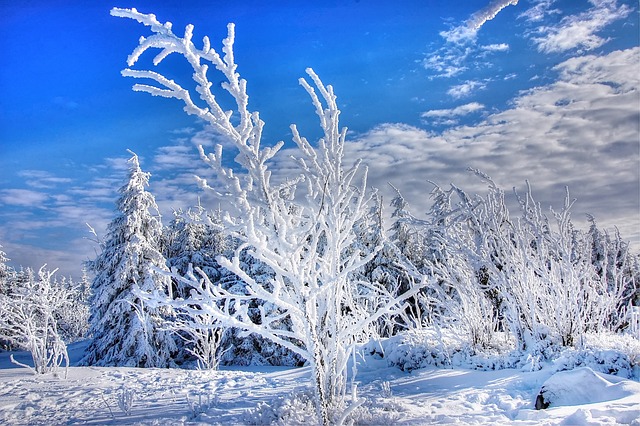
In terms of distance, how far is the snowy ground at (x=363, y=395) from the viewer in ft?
14.3

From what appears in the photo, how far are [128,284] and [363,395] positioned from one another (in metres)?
14.1

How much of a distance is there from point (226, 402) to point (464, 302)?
15.2ft

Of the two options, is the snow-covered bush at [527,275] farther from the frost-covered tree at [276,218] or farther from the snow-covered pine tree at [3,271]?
the snow-covered pine tree at [3,271]

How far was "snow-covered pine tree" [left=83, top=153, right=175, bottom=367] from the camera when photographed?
16.3 meters

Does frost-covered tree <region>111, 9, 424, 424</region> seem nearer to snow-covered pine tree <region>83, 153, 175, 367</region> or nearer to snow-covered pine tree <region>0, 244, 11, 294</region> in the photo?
snow-covered pine tree <region>83, 153, 175, 367</region>

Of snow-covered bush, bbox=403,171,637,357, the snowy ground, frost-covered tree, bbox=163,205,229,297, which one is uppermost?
frost-covered tree, bbox=163,205,229,297

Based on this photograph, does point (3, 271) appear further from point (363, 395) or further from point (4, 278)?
point (363, 395)

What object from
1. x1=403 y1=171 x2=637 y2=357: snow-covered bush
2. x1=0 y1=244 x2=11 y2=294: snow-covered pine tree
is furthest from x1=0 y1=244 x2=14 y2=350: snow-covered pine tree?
x1=403 y1=171 x2=637 y2=357: snow-covered bush

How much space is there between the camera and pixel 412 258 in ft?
78.4

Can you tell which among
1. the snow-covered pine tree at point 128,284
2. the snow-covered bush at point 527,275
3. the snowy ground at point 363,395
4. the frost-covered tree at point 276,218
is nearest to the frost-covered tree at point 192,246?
the snow-covered pine tree at point 128,284

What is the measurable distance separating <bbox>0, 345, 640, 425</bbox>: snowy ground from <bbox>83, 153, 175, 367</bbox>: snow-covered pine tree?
8.57 metres

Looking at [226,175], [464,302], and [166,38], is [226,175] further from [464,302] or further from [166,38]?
[464,302]

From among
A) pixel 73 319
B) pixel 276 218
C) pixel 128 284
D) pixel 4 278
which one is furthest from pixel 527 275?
pixel 73 319

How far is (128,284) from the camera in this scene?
1692cm
